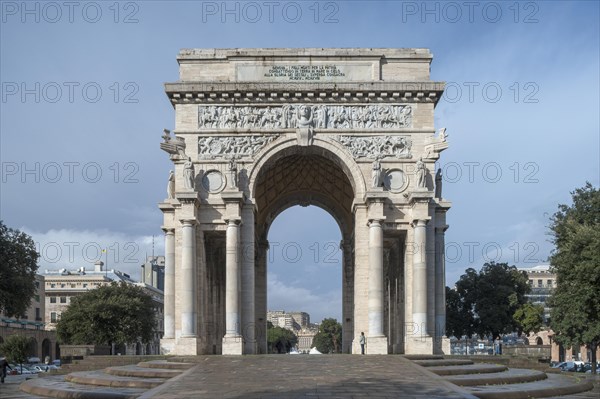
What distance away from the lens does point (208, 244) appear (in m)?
50.2

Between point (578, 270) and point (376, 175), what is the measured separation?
1231cm

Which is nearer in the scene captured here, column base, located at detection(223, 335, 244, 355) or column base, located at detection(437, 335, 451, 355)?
column base, located at detection(223, 335, 244, 355)

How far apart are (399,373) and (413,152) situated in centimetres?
1791

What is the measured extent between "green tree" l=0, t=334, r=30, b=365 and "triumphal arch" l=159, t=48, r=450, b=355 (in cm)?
3504

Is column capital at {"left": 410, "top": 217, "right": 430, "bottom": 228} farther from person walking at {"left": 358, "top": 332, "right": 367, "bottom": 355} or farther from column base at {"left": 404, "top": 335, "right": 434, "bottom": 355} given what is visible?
person walking at {"left": 358, "top": 332, "right": 367, "bottom": 355}

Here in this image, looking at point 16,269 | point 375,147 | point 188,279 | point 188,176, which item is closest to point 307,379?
point 188,279

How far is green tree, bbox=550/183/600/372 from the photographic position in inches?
1628

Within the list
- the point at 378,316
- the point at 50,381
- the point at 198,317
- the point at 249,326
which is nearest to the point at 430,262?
the point at 378,316

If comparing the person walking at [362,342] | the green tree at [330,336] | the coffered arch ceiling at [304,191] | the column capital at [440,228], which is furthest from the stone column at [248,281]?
the green tree at [330,336]

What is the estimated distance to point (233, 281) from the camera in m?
44.0

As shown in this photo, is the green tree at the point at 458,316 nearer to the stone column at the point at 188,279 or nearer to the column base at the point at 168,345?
the column base at the point at 168,345

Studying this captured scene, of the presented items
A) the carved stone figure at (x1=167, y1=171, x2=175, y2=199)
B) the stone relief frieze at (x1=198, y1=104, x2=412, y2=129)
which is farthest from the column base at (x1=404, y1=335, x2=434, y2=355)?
the carved stone figure at (x1=167, y1=171, x2=175, y2=199)

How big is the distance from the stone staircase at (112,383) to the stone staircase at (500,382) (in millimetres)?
11561

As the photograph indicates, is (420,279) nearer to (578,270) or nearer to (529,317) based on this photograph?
(578,270)
